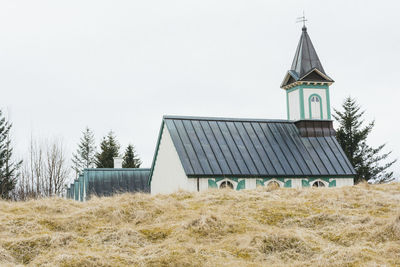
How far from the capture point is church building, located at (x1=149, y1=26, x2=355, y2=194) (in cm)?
2491

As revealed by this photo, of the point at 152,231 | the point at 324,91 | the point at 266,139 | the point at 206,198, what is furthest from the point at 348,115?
the point at 152,231

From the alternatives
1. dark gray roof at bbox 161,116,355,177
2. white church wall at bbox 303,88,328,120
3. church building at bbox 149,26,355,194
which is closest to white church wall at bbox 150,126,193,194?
church building at bbox 149,26,355,194

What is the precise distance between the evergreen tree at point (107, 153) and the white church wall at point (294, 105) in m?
27.6

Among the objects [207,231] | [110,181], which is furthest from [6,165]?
[207,231]

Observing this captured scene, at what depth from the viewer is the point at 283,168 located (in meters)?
26.2

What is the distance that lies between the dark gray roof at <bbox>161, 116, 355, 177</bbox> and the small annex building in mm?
10590

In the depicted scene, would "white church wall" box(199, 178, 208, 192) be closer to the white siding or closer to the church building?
the church building

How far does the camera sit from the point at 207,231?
1034 centimetres

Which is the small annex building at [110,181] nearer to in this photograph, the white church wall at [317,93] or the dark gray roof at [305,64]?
the white church wall at [317,93]

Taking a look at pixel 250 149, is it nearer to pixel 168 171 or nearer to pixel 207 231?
pixel 168 171

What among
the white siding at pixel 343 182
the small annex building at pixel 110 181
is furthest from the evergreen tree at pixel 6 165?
the white siding at pixel 343 182

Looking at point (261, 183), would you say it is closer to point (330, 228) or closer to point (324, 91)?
point (324, 91)

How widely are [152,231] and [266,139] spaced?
1814 cm

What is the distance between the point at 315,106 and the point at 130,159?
27643 mm
